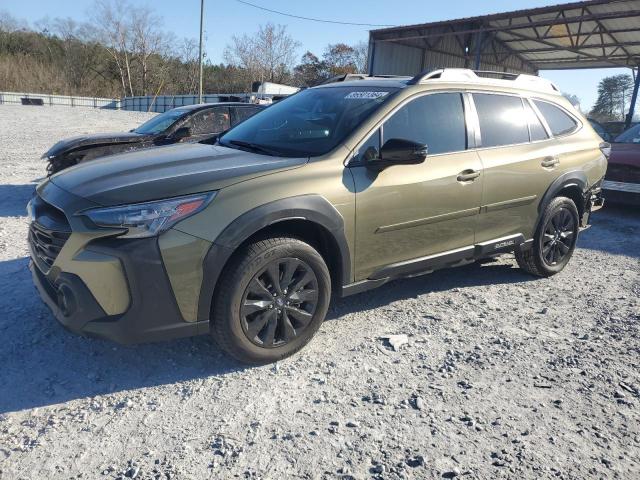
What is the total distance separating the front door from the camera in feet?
11.1

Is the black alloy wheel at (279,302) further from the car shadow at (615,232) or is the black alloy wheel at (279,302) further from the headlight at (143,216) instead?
the car shadow at (615,232)

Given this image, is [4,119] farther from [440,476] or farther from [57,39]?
[57,39]

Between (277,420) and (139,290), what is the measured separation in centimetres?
99

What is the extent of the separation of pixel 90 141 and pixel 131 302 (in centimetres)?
513

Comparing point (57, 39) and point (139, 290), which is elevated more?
point (57, 39)

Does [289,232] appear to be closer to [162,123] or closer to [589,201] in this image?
[589,201]

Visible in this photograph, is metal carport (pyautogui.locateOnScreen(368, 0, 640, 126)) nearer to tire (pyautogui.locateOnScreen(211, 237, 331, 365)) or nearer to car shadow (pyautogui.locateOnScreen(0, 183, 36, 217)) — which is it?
car shadow (pyautogui.locateOnScreen(0, 183, 36, 217))

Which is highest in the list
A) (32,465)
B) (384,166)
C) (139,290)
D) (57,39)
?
(57,39)

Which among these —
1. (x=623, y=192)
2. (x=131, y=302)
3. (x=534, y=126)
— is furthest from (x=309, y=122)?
(x=623, y=192)

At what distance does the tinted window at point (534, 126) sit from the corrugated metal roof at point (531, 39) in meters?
14.5

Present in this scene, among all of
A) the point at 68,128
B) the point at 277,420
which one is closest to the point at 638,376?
the point at 277,420

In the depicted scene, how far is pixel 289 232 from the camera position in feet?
10.5

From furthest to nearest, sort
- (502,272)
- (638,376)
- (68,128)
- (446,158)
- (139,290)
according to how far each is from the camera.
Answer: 1. (68,128)
2. (502,272)
3. (446,158)
4. (638,376)
5. (139,290)

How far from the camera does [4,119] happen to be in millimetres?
21000
